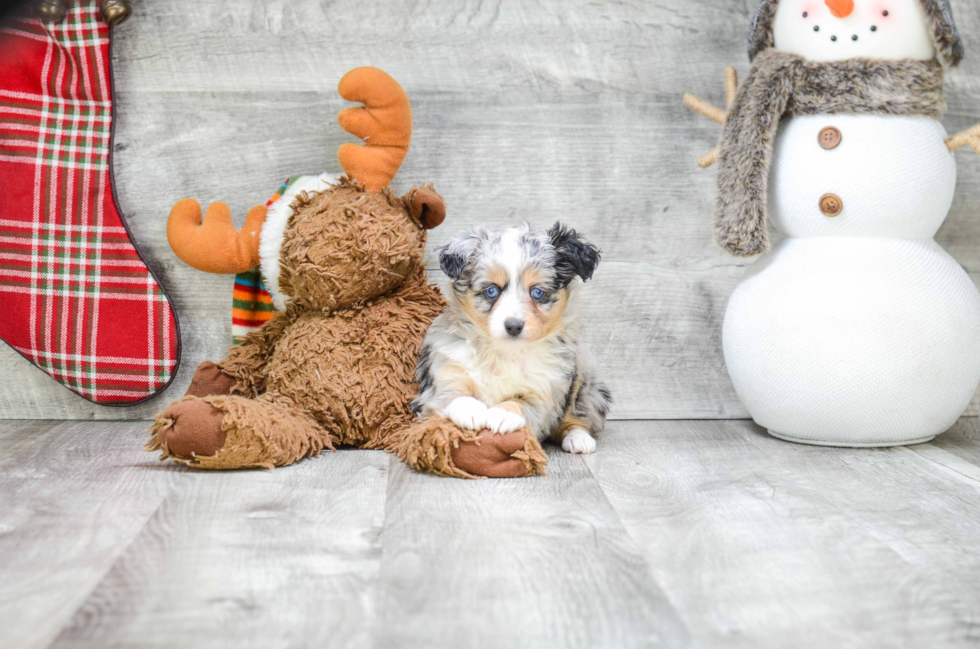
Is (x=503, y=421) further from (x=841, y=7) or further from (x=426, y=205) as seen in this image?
(x=841, y=7)

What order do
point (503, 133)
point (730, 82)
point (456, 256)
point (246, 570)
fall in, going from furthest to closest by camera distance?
point (503, 133) → point (730, 82) → point (456, 256) → point (246, 570)

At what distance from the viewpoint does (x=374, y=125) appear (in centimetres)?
182

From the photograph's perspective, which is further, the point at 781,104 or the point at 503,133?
the point at 503,133

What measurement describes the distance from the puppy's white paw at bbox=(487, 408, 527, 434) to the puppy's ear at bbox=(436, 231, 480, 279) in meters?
0.29

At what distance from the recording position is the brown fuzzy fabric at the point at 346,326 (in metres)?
1.75

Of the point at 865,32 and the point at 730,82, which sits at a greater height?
the point at 865,32

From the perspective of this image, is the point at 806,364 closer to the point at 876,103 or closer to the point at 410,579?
the point at 876,103

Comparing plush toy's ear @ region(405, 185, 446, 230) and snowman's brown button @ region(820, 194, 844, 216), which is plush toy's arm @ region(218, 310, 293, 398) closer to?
plush toy's ear @ region(405, 185, 446, 230)

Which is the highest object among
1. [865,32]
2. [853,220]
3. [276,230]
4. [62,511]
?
[865,32]

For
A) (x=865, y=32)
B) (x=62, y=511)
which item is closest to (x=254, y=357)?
(x=62, y=511)

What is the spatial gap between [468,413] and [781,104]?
970 millimetres

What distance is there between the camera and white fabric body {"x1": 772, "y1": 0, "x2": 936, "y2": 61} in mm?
1781

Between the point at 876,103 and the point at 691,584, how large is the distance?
1210 millimetres

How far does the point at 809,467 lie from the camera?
170cm
